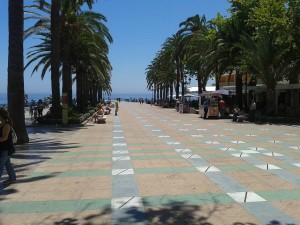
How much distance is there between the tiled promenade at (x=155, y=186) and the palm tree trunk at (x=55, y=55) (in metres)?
10.0

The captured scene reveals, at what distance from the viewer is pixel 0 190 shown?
7.27 meters

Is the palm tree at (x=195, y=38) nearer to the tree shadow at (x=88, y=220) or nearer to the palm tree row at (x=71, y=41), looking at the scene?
the palm tree row at (x=71, y=41)

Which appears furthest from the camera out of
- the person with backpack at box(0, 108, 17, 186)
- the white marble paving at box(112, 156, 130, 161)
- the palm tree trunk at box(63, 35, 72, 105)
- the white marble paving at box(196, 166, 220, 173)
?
the palm tree trunk at box(63, 35, 72, 105)

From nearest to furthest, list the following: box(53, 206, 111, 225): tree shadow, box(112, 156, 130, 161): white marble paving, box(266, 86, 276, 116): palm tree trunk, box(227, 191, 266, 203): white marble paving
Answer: box(53, 206, 111, 225): tree shadow
box(227, 191, 266, 203): white marble paving
box(112, 156, 130, 161): white marble paving
box(266, 86, 276, 116): palm tree trunk

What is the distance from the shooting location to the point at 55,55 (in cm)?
2189

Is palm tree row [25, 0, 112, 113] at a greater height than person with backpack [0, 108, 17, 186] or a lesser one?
greater

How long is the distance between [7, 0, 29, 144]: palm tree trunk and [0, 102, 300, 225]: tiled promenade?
166cm

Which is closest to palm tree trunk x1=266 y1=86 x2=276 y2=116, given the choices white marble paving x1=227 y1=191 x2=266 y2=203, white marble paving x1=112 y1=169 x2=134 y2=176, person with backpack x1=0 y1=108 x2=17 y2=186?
white marble paving x1=112 y1=169 x2=134 y2=176

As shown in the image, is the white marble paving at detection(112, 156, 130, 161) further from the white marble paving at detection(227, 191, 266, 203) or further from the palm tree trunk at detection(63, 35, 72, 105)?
the palm tree trunk at detection(63, 35, 72, 105)

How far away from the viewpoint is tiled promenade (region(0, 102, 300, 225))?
18.5 feet

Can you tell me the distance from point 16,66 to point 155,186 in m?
8.81

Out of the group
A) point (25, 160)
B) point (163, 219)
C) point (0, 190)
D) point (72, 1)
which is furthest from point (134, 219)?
point (72, 1)

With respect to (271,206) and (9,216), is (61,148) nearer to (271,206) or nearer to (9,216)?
(9,216)

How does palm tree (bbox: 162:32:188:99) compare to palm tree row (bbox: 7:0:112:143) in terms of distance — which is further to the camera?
palm tree (bbox: 162:32:188:99)
